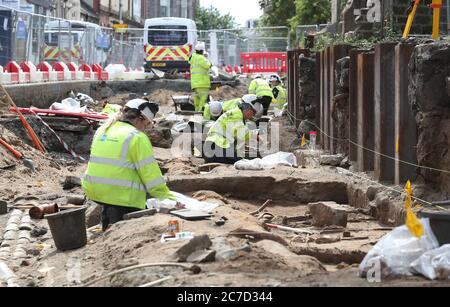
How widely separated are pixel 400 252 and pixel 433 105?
3.62 meters

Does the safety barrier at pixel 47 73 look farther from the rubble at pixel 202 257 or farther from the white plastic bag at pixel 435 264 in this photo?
the white plastic bag at pixel 435 264

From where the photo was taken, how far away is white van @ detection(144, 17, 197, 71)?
38.2 m

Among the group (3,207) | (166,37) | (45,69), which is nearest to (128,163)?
(3,207)

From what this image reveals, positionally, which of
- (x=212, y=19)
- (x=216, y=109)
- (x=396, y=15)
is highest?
(x=212, y=19)

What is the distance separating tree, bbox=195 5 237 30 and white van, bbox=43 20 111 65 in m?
50.4

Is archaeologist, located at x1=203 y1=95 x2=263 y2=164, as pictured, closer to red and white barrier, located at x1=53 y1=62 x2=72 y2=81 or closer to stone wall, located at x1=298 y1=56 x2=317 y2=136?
stone wall, located at x1=298 y1=56 x2=317 y2=136

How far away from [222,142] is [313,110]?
11.7 ft

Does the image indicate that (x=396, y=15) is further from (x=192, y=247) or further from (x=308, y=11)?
(x=308, y=11)

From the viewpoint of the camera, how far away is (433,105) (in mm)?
9297

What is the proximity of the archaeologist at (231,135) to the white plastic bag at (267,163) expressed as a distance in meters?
0.93

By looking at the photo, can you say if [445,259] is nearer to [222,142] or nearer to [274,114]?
[222,142]

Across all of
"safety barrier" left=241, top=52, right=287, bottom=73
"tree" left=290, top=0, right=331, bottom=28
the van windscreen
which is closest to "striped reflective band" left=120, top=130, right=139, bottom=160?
"safety barrier" left=241, top=52, right=287, bottom=73

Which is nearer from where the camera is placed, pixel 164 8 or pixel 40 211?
pixel 40 211

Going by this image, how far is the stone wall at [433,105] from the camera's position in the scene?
916cm
